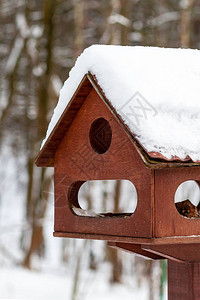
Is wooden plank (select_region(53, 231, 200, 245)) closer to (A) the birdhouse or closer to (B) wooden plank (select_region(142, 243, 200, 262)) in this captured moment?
(A) the birdhouse

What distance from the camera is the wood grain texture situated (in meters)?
2.40

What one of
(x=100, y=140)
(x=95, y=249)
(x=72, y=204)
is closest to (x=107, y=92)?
(x=100, y=140)

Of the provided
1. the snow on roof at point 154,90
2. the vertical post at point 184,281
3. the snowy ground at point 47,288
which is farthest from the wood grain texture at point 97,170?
the snowy ground at point 47,288

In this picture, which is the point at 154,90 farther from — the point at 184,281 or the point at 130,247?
the point at 184,281

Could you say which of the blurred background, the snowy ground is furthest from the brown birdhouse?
the snowy ground

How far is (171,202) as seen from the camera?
7.88 ft

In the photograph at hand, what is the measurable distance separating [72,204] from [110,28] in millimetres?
6120

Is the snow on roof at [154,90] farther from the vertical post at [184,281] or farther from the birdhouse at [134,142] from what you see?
the vertical post at [184,281]

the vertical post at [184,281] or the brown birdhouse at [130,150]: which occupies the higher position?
the brown birdhouse at [130,150]

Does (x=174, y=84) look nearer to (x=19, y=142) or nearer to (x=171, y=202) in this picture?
(x=171, y=202)

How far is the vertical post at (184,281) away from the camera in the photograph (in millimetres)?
2654

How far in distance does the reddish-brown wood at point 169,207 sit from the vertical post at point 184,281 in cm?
28

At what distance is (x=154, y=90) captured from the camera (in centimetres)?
243

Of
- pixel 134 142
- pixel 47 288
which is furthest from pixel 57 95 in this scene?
pixel 134 142
